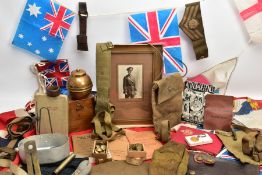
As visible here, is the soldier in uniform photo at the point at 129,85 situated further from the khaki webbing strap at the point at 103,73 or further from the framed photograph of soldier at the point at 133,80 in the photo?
the khaki webbing strap at the point at 103,73

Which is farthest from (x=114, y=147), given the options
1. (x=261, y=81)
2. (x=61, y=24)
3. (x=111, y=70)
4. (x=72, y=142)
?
(x=261, y=81)

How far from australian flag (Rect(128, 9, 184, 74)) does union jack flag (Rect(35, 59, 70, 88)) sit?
0.37 metres

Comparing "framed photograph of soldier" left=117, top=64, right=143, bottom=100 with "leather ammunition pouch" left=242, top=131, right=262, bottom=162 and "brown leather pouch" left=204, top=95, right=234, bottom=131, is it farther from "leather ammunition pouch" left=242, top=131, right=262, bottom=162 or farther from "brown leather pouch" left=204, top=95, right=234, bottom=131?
"leather ammunition pouch" left=242, top=131, right=262, bottom=162

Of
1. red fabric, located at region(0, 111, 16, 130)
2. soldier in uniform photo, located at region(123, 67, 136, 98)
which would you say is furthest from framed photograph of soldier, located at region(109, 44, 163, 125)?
red fabric, located at region(0, 111, 16, 130)

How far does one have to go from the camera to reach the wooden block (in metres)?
1.48

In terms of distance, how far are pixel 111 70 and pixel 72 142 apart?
37cm

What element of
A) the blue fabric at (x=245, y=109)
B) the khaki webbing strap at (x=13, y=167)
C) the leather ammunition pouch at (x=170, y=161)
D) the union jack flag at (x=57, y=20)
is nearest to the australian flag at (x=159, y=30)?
the union jack flag at (x=57, y=20)

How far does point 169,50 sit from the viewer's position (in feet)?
5.59

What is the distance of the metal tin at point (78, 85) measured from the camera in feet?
4.83

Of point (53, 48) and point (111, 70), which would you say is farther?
point (53, 48)

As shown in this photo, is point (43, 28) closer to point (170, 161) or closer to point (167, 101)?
point (167, 101)

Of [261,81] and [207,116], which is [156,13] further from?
[261,81]

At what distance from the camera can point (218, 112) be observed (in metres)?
1.53

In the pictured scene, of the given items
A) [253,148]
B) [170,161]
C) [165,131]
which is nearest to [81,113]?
[165,131]
